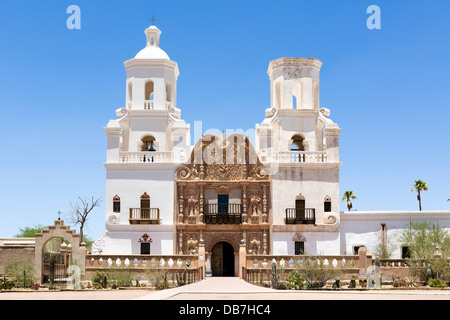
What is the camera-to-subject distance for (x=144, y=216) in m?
39.3

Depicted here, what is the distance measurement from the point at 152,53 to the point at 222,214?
39.0 feet

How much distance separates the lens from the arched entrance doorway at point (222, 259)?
3972 centimetres

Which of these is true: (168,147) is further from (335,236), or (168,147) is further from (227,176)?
(335,236)

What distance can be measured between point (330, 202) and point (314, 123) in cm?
548

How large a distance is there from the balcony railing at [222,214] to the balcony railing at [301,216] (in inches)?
121

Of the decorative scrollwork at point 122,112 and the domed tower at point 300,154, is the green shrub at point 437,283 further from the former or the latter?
the decorative scrollwork at point 122,112

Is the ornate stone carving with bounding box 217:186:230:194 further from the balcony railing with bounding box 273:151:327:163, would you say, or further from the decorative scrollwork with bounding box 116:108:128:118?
the decorative scrollwork with bounding box 116:108:128:118

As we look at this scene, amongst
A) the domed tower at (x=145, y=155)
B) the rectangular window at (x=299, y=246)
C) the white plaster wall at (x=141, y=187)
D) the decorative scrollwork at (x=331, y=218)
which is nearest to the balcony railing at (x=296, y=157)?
the decorative scrollwork at (x=331, y=218)

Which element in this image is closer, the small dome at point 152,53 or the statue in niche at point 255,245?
the statue in niche at point 255,245

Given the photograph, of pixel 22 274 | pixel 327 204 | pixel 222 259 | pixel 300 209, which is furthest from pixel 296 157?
pixel 22 274

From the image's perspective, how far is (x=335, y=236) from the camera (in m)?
39.3

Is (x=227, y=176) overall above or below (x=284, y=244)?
above

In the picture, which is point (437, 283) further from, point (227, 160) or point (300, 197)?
point (227, 160)

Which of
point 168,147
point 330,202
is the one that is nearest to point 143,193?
point 168,147
